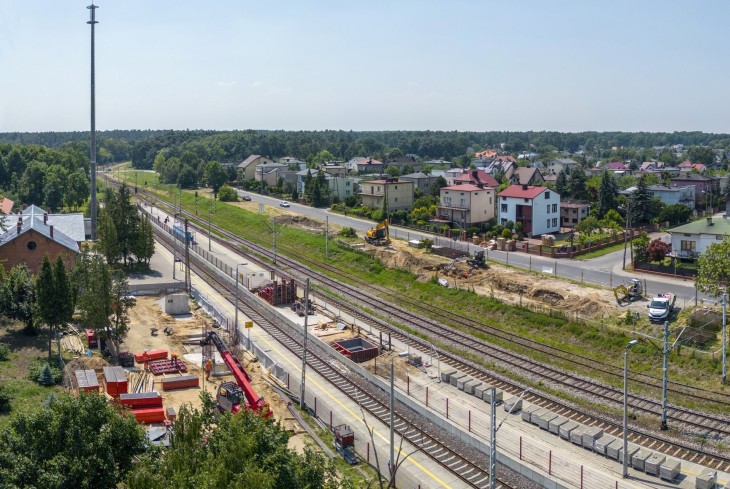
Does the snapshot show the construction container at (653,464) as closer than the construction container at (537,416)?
Yes

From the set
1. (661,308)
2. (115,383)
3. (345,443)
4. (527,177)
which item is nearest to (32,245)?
(115,383)

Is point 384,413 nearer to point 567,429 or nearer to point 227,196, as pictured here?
point 567,429

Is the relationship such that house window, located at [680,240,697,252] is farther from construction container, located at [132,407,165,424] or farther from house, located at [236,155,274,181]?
house, located at [236,155,274,181]

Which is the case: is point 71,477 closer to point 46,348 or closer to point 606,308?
point 46,348

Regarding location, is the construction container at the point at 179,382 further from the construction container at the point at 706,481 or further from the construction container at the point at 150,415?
the construction container at the point at 706,481

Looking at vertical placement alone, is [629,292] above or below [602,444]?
above

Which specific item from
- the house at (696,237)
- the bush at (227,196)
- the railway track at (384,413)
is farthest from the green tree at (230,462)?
the bush at (227,196)

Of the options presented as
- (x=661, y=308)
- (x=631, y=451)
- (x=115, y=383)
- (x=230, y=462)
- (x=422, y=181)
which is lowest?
(x=631, y=451)
